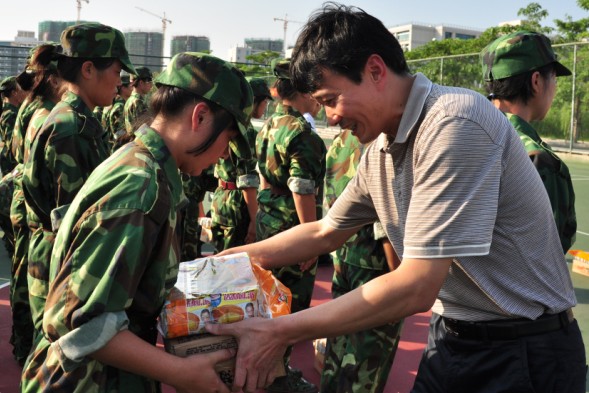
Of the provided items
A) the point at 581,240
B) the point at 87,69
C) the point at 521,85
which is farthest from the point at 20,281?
the point at 581,240

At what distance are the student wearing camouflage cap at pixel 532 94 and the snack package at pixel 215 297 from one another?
4.56 feet

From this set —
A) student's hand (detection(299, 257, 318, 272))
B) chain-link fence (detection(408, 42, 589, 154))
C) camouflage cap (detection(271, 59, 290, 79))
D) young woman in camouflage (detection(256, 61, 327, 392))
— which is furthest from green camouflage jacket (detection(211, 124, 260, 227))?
chain-link fence (detection(408, 42, 589, 154))

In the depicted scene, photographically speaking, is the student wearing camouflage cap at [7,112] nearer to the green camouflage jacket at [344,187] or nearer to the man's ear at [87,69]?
the man's ear at [87,69]

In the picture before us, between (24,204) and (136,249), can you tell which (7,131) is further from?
Result: (136,249)

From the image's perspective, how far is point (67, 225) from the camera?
165 centimetres

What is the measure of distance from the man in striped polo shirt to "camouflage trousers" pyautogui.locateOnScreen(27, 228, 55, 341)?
150cm

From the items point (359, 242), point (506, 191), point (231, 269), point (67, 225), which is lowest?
point (359, 242)

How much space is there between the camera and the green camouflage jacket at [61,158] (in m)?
3.19

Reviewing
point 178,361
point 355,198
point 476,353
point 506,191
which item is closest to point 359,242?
point 355,198

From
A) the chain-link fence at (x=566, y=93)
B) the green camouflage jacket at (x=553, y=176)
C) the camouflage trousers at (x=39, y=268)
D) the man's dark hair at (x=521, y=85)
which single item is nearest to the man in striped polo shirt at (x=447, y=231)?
the green camouflage jacket at (x=553, y=176)

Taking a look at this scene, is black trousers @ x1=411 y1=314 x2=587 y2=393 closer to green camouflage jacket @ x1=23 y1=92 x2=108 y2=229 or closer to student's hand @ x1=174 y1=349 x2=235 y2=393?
student's hand @ x1=174 y1=349 x2=235 y2=393

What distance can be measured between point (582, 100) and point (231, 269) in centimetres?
1642

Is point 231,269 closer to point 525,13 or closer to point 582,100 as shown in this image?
point 582,100

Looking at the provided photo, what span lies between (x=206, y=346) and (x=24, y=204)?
9.05 ft
